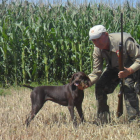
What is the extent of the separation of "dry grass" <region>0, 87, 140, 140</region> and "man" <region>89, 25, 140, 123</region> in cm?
32

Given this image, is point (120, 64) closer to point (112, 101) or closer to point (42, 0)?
point (112, 101)

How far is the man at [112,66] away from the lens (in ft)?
17.2

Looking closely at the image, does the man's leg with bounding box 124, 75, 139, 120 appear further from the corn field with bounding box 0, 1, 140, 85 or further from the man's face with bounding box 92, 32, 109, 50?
the corn field with bounding box 0, 1, 140, 85

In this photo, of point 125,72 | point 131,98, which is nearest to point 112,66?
point 125,72

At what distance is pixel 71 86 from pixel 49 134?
102 cm

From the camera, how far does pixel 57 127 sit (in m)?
5.34

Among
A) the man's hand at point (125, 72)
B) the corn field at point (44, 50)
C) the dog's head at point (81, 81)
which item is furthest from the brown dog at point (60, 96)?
the corn field at point (44, 50)

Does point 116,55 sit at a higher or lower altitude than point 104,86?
higher

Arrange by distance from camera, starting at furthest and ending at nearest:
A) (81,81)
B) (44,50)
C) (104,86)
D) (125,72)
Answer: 1. (44,50)
2. (104,86)
3. (81,81)
4. (125,72)

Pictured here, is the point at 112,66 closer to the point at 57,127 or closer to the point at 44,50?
the point at 57,127

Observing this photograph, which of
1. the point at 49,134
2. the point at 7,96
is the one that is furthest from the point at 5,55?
the point at 49,134

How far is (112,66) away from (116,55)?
10.5 inches

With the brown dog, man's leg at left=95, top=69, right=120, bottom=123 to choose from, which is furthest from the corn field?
the brown dog

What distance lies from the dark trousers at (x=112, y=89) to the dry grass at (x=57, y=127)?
0.25 meters
